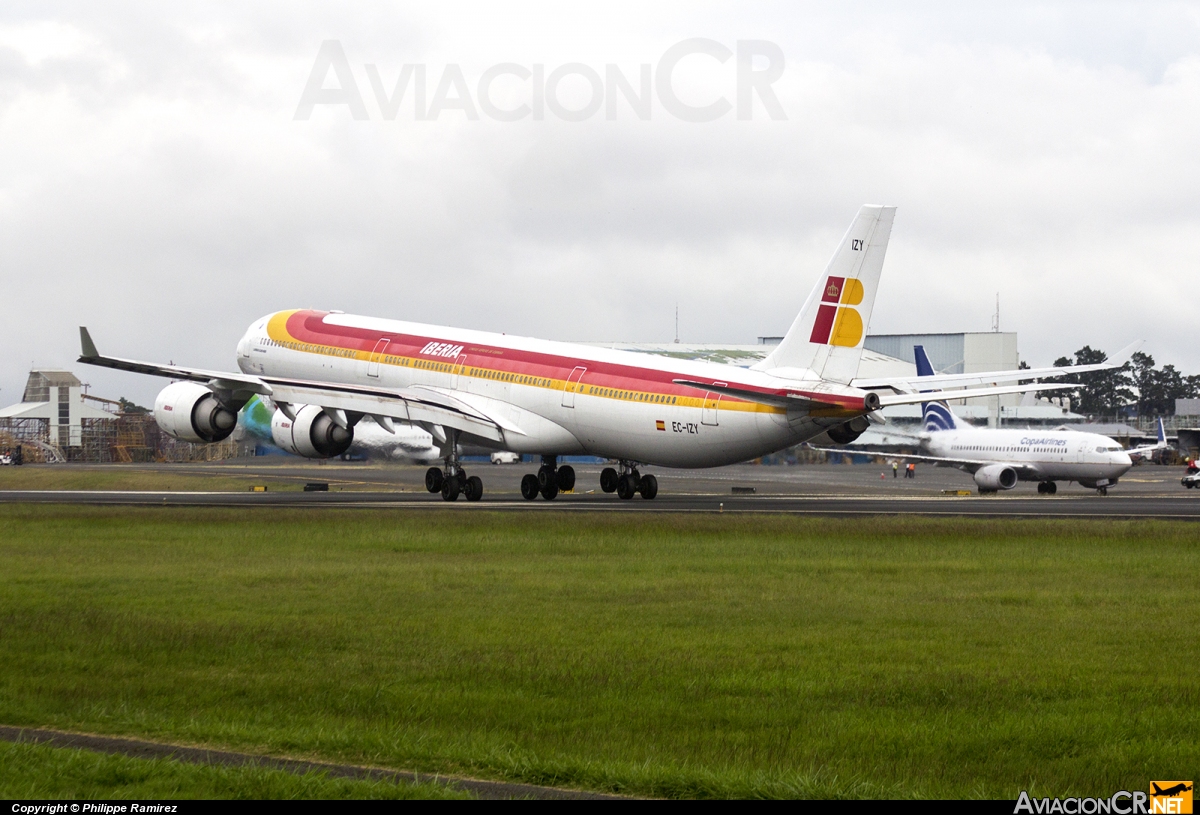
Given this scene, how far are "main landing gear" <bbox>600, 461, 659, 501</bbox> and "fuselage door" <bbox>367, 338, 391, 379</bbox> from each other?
903 cm

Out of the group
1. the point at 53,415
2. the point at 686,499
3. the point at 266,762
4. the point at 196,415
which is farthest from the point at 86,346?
the point at 53,415

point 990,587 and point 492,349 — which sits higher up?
point 492,349

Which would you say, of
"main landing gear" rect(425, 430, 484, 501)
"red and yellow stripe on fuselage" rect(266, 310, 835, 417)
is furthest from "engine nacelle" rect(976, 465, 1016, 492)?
"main landing gear" rect(425, 430, 484, 501)

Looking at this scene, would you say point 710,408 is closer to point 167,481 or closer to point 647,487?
point 647,487

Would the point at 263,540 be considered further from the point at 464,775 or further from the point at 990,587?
the point at 464,775

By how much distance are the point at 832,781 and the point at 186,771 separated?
171 inches

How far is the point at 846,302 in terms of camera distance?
3828 cm

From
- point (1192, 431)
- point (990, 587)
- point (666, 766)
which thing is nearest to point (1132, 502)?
point (990, 587)

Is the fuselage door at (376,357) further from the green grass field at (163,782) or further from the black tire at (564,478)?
the green grass field at (163,782)

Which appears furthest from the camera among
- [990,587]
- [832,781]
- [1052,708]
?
[990,587]

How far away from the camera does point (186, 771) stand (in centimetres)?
909

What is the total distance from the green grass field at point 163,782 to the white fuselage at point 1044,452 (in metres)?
60.1

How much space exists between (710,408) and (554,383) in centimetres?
665

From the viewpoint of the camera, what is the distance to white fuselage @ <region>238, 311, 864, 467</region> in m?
39.2
